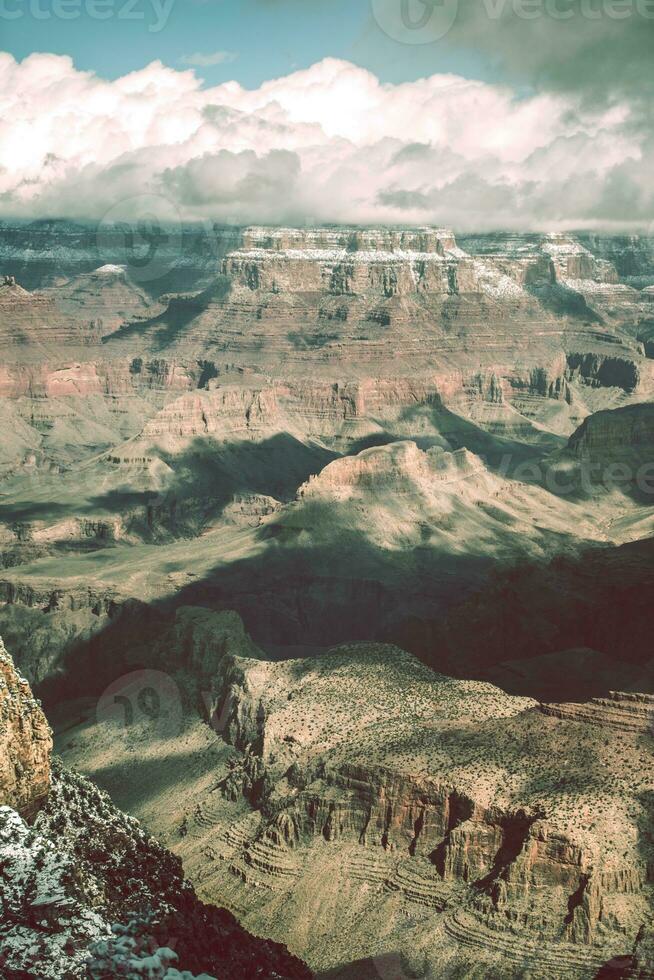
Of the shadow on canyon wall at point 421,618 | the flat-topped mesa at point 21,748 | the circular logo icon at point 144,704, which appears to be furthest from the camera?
the shadow on canyon wall at point 421,618

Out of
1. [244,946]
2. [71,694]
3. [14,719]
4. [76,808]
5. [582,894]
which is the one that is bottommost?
[71,694]

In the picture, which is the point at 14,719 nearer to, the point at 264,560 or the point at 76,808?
the point at 76,808

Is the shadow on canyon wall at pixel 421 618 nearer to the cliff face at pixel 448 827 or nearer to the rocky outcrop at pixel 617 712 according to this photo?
the rocky outcrop at pixel 617 712

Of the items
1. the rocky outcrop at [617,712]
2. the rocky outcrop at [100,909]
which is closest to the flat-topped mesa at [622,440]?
the rocky outcrop at [617,712]

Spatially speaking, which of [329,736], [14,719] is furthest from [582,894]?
[14,719]

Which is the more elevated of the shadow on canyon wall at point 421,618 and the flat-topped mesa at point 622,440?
the flat-topped mesa at point 622,440

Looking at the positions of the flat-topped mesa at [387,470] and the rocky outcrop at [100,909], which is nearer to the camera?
the rocky outcrop at [100,909]
